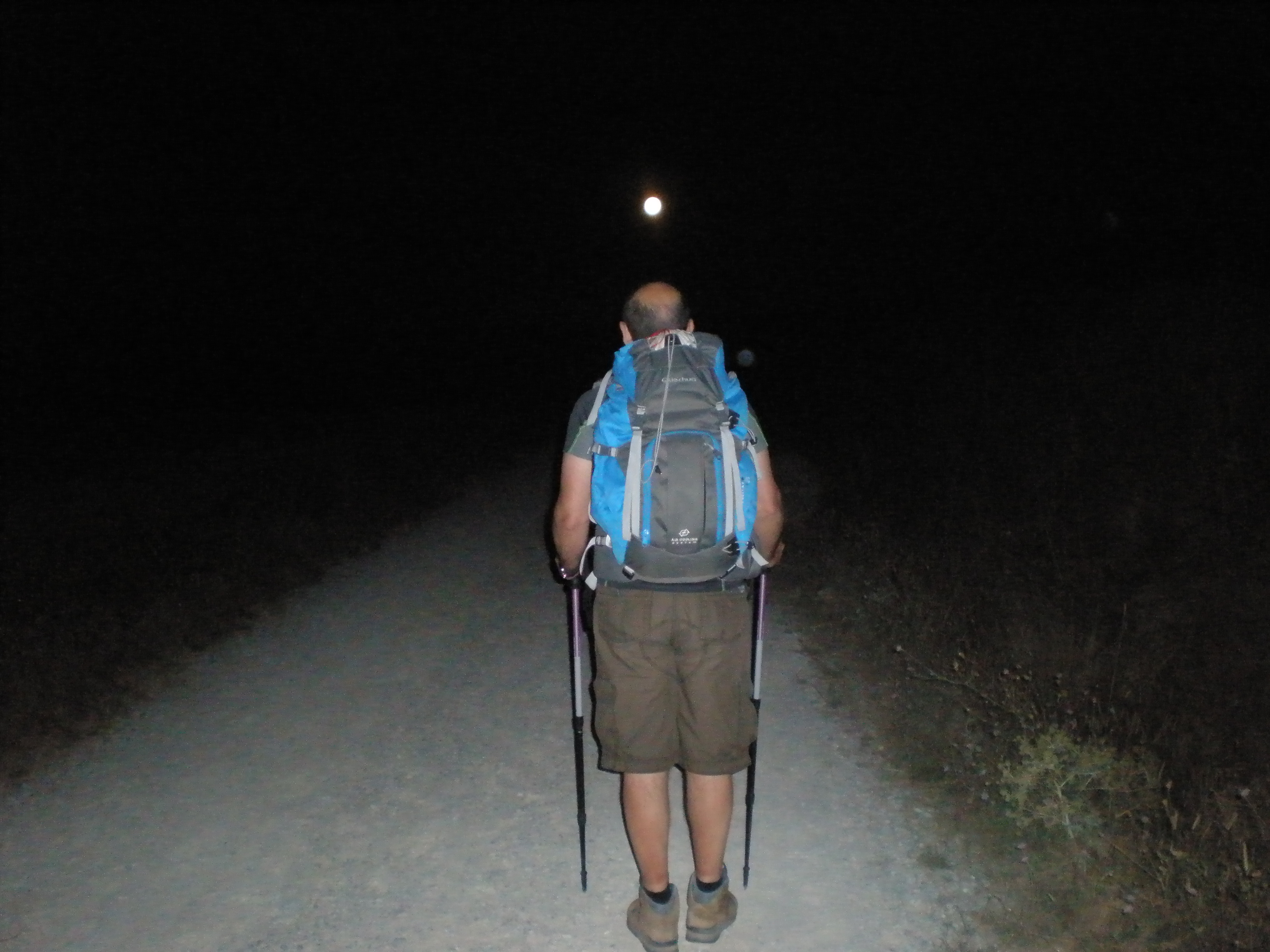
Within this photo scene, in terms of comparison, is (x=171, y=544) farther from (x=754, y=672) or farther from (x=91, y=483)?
(x=754, y=672)

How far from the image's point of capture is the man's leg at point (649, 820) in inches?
112

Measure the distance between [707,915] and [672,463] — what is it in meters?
1.60

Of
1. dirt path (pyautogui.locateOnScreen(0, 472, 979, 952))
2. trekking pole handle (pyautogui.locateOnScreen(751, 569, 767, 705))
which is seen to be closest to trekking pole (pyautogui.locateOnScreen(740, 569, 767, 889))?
trekking pole handle (pyautogui.locateOnScreen(751, 569, 767, 705))

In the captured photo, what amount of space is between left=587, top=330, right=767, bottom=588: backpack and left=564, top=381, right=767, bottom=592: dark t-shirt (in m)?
0.02

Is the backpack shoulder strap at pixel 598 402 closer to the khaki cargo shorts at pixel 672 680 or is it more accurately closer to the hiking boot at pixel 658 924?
the khaki cargo shorts at pixel 672 680

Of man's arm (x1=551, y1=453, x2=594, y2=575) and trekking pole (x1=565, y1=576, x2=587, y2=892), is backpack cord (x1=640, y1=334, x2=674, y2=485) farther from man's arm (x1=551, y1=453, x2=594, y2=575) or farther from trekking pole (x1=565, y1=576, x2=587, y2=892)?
trekking pole (x1=565, y1=576, x2=587, y2=892)

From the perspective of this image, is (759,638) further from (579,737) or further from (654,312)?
(654,312)

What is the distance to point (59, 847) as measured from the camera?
3.59 meters

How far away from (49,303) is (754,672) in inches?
1292

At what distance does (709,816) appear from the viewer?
2.88 meters

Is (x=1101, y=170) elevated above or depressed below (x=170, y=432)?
above

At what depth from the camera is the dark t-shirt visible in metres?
2.63

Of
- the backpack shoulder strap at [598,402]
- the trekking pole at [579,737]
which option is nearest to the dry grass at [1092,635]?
the trekking pole at [579,737]

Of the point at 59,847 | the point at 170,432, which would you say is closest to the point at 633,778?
the point at 59,847
